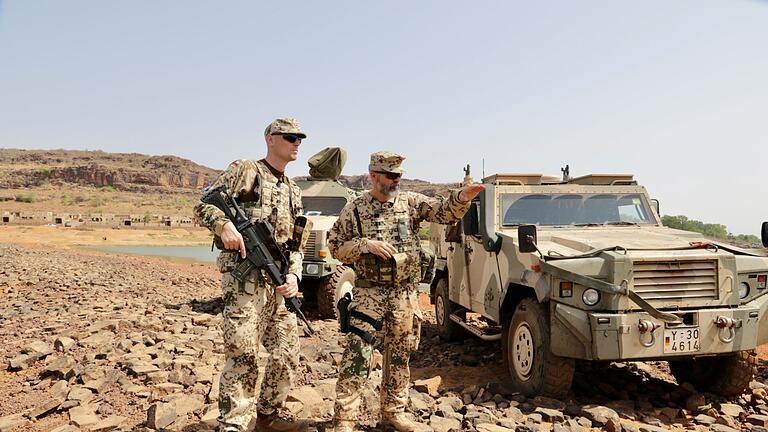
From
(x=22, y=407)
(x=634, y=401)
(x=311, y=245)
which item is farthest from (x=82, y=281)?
(x=634, y=401)

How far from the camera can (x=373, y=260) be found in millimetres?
3549

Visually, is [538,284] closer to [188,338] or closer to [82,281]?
[188,338]

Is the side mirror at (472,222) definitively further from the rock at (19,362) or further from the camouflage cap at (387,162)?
the rock at (19,362)

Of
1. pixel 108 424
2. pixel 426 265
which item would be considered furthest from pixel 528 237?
pixel 108 424

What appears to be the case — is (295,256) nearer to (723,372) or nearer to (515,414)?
(515,414)

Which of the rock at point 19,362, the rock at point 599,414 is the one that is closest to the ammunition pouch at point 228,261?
the rock at point 599,414

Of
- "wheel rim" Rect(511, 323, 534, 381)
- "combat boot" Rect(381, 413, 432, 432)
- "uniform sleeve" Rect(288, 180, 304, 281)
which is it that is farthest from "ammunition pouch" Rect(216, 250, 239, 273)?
"wheel rim" Rect(511, 323, 534, 381)

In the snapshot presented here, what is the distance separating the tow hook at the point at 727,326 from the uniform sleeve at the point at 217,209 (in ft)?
12.0

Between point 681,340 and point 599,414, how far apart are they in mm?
821

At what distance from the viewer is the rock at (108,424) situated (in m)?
3.73

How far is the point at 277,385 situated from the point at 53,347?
349cm

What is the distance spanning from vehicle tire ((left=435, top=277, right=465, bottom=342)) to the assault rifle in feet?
13.5

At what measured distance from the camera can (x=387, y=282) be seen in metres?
3.58

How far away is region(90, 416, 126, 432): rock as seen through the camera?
3.73 m
